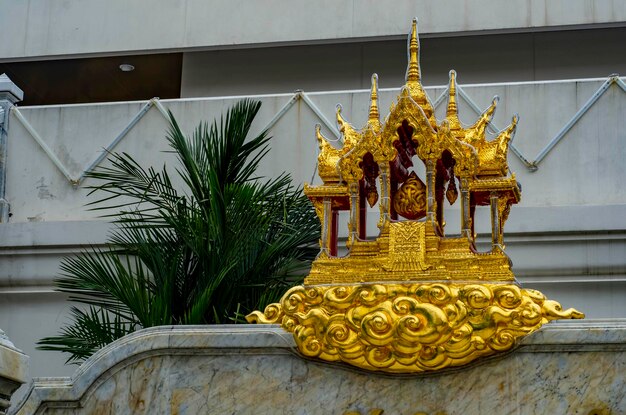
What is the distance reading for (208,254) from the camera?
1134 centimetres

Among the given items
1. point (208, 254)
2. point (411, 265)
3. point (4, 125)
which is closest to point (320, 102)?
point (208, 254)

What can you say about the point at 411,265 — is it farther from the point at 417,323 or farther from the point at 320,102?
the point at 320,102

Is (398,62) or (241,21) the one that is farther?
(398,62)

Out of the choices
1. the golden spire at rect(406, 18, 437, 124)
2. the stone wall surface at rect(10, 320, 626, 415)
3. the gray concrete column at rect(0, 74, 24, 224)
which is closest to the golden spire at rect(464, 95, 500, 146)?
the golden spire at rect(406, 18, 437, 124)

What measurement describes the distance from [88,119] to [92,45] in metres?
2.46

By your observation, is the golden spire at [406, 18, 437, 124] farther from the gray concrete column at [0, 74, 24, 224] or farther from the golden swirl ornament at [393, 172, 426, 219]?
the gray concrete column at [0, 74, 24, 224]

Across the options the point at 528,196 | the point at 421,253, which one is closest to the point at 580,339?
the point at 421,253

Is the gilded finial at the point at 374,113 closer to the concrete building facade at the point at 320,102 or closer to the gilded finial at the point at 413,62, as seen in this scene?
the gilded finial at the point at 413,62

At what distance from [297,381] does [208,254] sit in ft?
10.5

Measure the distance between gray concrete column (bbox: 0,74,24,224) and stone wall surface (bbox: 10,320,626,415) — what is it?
5.87 metres

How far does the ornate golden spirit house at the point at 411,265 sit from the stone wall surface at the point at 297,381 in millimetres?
133

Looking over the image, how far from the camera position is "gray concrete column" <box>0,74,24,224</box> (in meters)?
14.2

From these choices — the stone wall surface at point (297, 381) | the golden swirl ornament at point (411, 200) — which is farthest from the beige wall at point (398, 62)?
the stone wall surface at point (297, 381)

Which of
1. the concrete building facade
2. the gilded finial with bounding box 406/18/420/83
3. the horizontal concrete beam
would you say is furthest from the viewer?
the horizontal concrete beam
